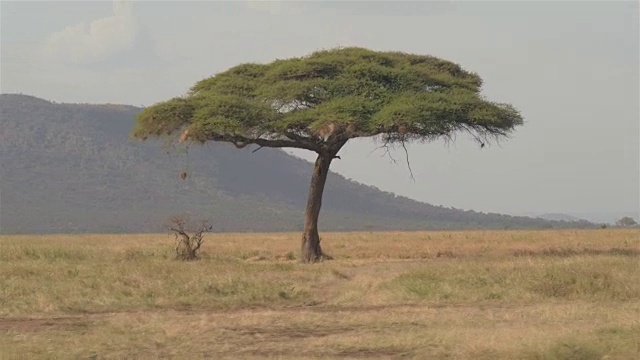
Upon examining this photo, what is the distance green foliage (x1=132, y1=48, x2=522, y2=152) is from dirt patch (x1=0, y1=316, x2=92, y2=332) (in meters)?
13.9

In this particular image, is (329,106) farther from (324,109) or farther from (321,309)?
(321,309)

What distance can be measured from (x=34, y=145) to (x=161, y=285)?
164m

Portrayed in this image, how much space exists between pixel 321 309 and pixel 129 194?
14545cm

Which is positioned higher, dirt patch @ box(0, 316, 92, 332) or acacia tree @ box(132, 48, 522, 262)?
acacia tree @ box(132, 48, 522, 262)

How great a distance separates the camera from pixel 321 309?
21.8 meters

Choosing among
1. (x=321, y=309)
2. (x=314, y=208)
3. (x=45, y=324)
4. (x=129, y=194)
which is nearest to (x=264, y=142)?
(x=314, y=208)

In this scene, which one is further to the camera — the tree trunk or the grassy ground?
the tree trunk

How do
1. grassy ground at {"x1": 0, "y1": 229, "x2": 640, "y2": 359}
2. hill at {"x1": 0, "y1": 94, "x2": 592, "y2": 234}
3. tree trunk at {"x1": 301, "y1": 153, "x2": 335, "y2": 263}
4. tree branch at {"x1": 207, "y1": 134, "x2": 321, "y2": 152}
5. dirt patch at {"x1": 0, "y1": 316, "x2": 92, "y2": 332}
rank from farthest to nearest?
hill at {"x1": 0, "y1": 94, "x2": 592, "y2": 234} → tree trunk at {"x1": 301, "y1": 153, "x2": 335, "y2": 263} → tree branch at {"x1": 207, "y1": 134, "x2": 321, "y2": 152} → dirt patch at {"x1": 0, "y1": 316, "x2": 92, "y2": 332} → grassy ground at {"x1": 0, "y1": 229, "x2": 640, "y2": 359}

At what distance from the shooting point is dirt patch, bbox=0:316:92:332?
1880cm

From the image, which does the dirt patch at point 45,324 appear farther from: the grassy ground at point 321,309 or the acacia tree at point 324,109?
the acacia tree at point 324,109

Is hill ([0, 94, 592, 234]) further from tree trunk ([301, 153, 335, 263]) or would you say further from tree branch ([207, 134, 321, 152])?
tree trunk ([301, 153, 335, 263])

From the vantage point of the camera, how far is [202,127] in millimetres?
33594

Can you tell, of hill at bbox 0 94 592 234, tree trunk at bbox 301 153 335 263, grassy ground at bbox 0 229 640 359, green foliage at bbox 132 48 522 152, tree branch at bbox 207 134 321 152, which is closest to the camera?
grassy ground at bbox 0 229 640 359

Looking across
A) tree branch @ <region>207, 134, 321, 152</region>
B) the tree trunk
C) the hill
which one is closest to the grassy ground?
the tree trunk
